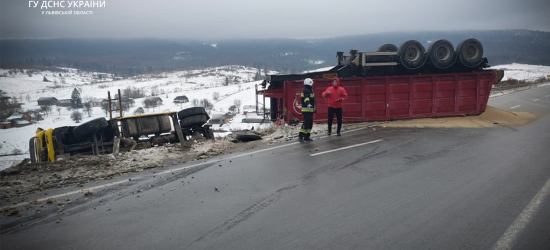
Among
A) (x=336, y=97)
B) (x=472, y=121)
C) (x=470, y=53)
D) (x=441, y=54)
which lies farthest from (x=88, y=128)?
(x=470, y=53)

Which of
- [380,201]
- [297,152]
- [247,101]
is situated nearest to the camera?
[380,201]

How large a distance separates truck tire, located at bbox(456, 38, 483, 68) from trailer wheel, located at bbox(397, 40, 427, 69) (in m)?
1.45

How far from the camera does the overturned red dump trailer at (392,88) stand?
1107 centimetres

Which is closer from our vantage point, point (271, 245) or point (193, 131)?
point (271, 245)

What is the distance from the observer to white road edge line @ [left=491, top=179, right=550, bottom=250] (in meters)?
3.25

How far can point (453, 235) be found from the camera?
3.42 m

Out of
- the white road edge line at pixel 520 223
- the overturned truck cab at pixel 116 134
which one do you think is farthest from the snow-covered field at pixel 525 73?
the white road edge line at pixel 520 223

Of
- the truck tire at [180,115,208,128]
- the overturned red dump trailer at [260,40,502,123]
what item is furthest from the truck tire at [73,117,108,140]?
the overturned red dump trailer at [260,40,502,123]

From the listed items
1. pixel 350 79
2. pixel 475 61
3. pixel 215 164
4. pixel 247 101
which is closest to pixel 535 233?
pixel 215 164

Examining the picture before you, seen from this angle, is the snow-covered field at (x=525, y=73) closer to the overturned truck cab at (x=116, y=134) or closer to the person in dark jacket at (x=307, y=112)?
the person in dark jacket at (x=307, y=112)

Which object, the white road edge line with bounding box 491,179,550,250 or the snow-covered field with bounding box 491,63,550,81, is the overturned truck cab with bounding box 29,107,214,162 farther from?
the snow-covered field with bounding box 491,63,550,81

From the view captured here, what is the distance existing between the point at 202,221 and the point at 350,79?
834 centimetres

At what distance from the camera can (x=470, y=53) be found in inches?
469

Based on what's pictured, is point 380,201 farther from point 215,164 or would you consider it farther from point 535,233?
point 215,164
